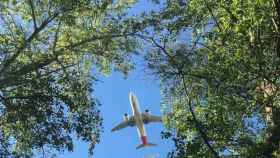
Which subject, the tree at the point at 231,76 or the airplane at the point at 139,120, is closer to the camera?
the tree at the point at 231,76

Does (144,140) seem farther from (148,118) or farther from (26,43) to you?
(26,43)

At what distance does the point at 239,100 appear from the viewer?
51.6 feet

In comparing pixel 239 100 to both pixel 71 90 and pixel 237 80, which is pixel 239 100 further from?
pixel 71 90

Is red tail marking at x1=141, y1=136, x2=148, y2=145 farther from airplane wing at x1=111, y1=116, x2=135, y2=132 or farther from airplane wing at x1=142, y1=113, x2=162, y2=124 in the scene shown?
airplane wing at x1=111, y1=116, x2=135, y2=132

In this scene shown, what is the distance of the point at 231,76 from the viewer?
47.3 feet

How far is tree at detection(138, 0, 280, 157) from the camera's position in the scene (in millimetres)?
13570

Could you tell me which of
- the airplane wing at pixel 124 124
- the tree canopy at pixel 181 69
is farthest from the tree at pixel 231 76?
the airplane wing at pixel 124 124

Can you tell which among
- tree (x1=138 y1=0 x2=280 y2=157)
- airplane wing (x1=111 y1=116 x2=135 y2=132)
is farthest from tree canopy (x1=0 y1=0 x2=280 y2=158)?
airplane wing (x1=111 y1=116 x2=135 y2=132)

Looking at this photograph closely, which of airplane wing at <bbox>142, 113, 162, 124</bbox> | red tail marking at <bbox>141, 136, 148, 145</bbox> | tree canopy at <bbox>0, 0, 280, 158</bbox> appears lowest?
red tail marking at <bbox>141, 136, 148, 145</bbox>

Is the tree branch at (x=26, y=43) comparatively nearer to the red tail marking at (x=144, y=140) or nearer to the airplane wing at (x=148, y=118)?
the airplane wing at (x=148, y=118)

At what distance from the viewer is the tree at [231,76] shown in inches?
534

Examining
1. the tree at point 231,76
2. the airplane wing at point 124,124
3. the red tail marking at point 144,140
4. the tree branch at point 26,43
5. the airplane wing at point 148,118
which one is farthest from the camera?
the red tail marking at point 144,140

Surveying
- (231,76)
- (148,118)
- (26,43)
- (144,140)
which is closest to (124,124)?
(148,118)

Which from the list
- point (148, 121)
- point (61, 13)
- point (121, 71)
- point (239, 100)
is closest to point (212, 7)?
point (239, 100)
